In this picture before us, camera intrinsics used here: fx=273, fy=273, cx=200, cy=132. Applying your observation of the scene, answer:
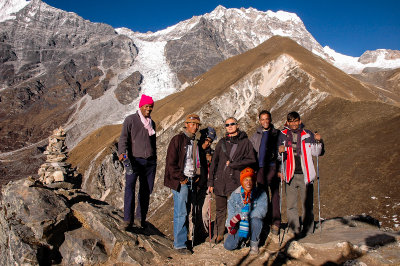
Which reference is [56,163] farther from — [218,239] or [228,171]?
[228,171]

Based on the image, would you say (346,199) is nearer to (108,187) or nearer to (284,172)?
(284,172)

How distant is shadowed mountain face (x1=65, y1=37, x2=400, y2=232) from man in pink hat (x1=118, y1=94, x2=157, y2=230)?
30.2 feet

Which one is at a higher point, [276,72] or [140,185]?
[276,72]

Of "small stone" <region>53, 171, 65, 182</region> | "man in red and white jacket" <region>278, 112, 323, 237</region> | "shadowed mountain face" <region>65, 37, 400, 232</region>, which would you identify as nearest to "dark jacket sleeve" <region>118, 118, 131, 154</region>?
"man in red and white jacket" <region>278, 112, 323, 237</region>

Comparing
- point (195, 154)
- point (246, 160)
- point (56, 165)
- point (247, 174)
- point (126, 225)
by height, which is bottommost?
point (126, 225)

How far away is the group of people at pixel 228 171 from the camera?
6.16 meters

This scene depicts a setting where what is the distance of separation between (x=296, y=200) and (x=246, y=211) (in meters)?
→ 1.69

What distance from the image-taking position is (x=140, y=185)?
6.61 meters

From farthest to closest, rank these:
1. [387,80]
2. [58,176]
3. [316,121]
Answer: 1. [387,80]
2. [316,121]
3. [58,176]

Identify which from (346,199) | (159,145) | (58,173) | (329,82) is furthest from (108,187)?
(346,199)

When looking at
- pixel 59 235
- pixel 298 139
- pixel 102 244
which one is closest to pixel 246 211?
A: pixel 298 139

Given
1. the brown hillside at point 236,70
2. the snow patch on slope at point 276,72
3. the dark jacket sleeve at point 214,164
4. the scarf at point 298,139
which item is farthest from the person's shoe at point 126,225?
the brown hillside at point 236,70

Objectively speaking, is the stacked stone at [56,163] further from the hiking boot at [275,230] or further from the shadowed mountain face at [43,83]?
the shadowed mountain face at [43,83]

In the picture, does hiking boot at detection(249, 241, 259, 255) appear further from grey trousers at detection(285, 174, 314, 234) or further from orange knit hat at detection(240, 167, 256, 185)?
grey trousers at detection(285, 174, 314, 234)
